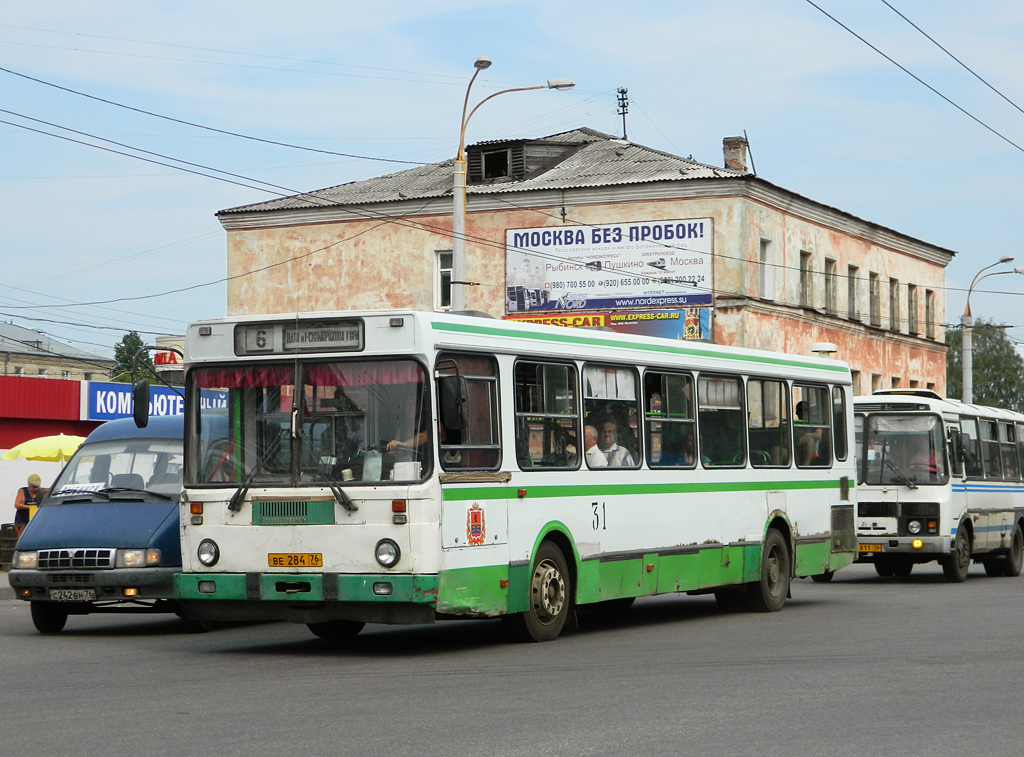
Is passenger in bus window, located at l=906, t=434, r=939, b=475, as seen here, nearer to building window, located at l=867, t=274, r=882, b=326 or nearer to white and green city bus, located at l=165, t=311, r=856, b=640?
white and green city bus, located at l=165, t=311, r=856, b=640

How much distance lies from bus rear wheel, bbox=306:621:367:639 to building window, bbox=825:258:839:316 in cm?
3595

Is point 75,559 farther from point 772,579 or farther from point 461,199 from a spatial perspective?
→ point 461,199

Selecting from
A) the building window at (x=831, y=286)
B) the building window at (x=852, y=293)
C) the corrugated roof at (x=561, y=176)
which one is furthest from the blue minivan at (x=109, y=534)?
the building window at (x=852, y=293)

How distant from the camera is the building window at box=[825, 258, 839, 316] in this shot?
48.5 m

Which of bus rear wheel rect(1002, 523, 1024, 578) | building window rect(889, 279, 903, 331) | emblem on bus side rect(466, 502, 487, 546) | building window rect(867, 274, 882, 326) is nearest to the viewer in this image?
emblem on bus side rect(466, 502, 487, 546)

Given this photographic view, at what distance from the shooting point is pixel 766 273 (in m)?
44.3

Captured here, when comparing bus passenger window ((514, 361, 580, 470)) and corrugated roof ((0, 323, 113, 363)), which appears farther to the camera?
corrugated roof ((0, 323, 113, 363))

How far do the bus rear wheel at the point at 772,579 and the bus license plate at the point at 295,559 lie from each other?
6.41m

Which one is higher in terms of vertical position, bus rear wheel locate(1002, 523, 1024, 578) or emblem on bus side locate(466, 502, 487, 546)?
emblem on bus side locate(466, 502, 487, 546)

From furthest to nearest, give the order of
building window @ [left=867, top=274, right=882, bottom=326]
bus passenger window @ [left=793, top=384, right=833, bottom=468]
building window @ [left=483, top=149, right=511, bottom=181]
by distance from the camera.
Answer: building window @ [left=867, top=274, right=882, bottom=326] < building window @ [left=483, top=149, right=511, bottom=181] < bus passenger window @ [left=793, top=384, right=833, bottom=468]

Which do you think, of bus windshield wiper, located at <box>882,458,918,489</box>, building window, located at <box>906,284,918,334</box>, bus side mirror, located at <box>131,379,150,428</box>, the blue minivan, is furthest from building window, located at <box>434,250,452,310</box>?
bus side mirror, located at <box>131,379,150,428</box>

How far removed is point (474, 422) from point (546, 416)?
116 cm

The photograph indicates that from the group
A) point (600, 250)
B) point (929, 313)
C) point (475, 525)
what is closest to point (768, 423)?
point (475, 525)

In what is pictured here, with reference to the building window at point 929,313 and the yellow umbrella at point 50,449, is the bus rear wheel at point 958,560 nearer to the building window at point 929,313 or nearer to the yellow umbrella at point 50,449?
the yellow umbrella at point 50,449
